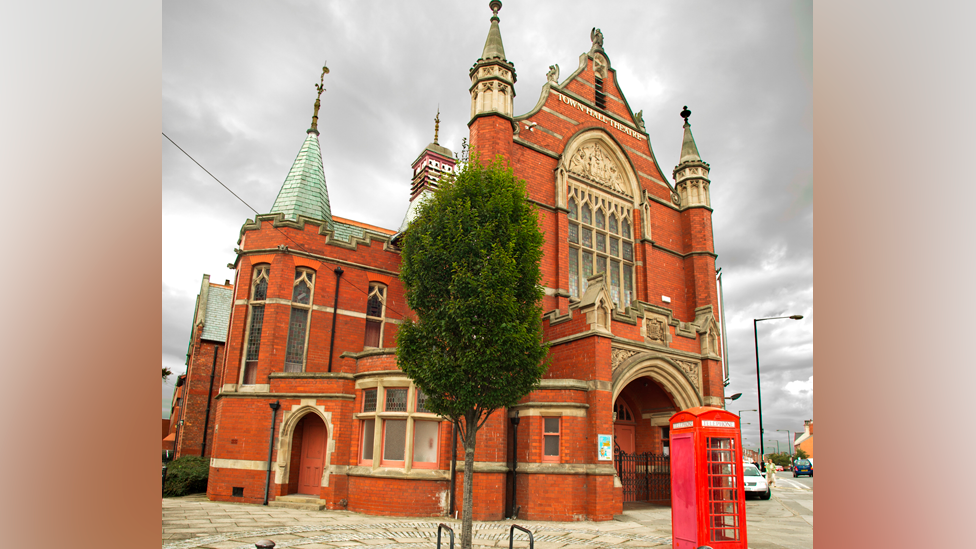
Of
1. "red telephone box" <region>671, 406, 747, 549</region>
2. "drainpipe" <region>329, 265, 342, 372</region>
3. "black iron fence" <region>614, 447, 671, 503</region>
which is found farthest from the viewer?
"drainpipe" <region>329, 265, 342, 372</region>

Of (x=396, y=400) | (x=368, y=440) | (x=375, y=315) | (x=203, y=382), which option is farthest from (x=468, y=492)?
(x=203, y=382)

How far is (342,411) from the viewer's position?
1593 centimetres

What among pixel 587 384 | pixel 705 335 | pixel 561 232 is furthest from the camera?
pixel 561 232

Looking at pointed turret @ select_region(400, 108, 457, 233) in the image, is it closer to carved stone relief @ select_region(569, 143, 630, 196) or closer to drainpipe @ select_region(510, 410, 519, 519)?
carved stone relief @ select_region(569, 143, 630, 196)

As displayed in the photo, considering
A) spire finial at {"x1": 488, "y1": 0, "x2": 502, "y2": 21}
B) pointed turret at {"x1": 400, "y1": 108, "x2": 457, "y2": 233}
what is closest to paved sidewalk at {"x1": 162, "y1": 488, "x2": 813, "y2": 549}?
spire finial at {"x1": 488, "y1": 0, "x2": 502, "y2": 21}

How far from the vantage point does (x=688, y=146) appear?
23.7m

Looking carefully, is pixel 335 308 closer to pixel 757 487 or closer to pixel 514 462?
pixel 514 462

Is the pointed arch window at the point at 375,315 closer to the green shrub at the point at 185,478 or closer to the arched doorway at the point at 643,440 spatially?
the green shrub at the point at 185,478

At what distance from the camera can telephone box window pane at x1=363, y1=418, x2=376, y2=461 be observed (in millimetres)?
15102

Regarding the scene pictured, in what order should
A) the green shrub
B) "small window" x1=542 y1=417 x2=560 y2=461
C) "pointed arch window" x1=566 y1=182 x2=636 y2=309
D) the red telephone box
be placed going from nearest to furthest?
the red telephone box → "small window" x1=542 y1=417 x2=560 y2=461 → the green shrub → "pointed arch window" x1=566 y1=182 x2=636 y2=309

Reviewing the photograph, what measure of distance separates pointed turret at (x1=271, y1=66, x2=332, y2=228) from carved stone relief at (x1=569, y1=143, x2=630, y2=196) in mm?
9551
